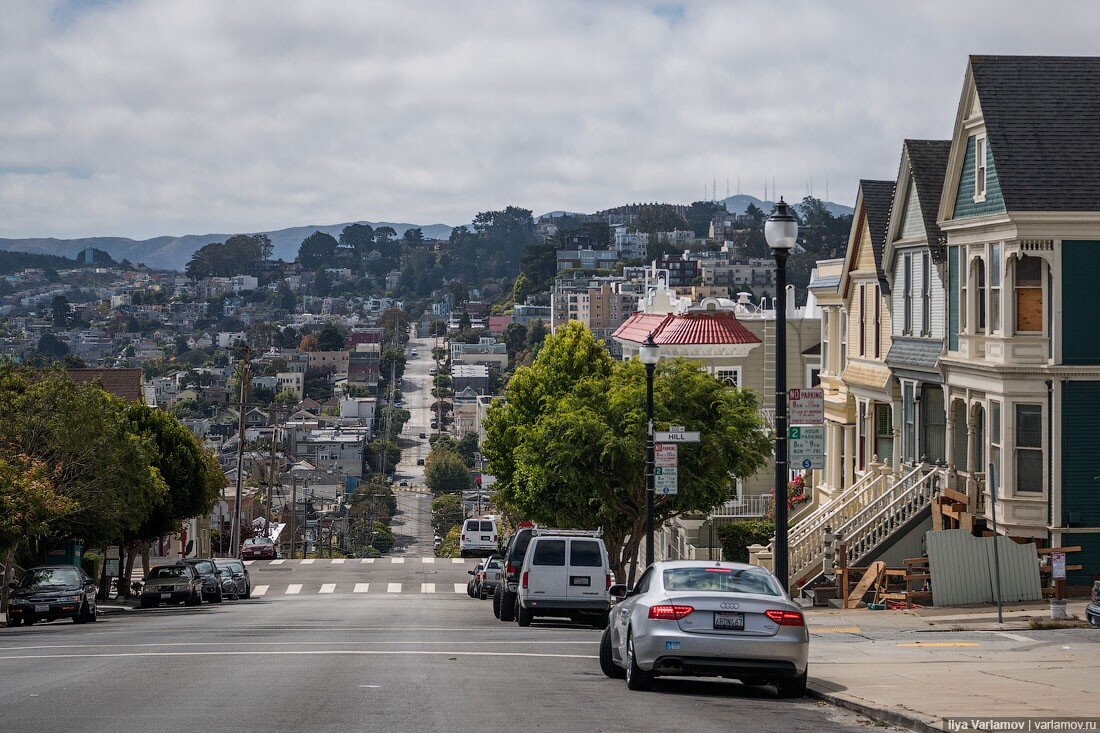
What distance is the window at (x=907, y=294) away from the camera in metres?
33.7

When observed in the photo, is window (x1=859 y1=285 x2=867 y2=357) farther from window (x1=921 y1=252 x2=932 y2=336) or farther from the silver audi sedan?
the silver audi sedan

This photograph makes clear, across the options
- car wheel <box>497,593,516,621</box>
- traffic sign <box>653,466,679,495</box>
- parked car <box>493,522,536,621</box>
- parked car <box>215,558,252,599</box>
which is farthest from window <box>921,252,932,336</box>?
parked car <box>215,558,252,599</box>

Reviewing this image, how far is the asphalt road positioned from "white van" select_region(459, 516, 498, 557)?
45144 mm

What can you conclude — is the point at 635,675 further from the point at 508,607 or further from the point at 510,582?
the point at 508,607

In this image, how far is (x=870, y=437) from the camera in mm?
37094

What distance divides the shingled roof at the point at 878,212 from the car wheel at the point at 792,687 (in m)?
22.7

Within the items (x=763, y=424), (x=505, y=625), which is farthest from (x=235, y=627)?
(x=763, y=424)

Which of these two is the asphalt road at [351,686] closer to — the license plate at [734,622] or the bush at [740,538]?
the license plate at [734,622]

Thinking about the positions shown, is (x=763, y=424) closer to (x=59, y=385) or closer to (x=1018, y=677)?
(x=59, y=385)

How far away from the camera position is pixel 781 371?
1902 cm

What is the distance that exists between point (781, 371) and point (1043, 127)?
12.0 meters

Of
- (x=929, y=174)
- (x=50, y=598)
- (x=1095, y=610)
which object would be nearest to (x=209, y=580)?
(x=50, y=598)

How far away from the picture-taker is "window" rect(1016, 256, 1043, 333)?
26.8 m

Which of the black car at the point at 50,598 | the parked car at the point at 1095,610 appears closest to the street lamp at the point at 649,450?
the parked car at the point at 1095,610
